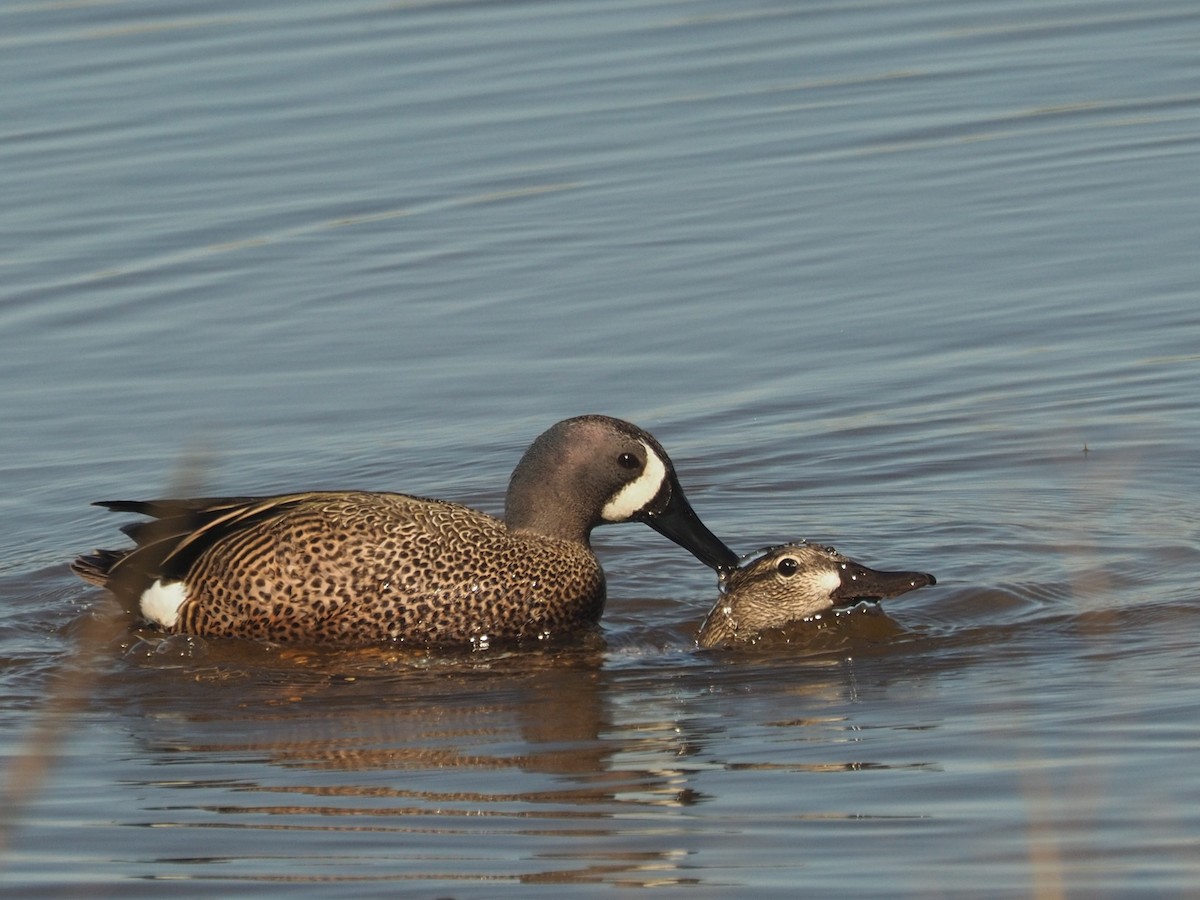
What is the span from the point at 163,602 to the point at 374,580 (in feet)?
2.57

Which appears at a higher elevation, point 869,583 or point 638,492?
point 638,492

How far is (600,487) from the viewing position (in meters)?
8.09

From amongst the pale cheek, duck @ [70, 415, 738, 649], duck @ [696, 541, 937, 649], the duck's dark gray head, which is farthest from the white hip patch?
the pale cheek

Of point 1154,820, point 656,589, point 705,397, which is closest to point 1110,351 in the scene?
point 705,397

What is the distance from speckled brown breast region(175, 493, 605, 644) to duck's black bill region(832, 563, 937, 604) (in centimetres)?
94

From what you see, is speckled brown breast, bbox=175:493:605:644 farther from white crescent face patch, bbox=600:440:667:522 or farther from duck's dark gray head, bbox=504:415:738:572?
white crescent face patch, bbox=600:440:667:522

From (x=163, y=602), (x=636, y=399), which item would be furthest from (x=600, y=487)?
(x=636, y=399)

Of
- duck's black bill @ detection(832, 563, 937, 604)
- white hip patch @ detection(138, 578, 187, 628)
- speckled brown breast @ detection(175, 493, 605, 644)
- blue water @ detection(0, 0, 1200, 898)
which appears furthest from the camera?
white hip patch @ detection(138, 578, 187, 628)

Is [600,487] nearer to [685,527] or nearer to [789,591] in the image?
[685,527]

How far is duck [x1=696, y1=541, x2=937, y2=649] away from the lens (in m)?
7.68

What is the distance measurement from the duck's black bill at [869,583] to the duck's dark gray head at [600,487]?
1.64 feet

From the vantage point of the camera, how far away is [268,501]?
311 inches

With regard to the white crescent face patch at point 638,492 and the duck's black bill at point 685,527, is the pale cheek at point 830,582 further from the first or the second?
the white crescent face patch at point 638,492

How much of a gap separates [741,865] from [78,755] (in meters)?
2.21
